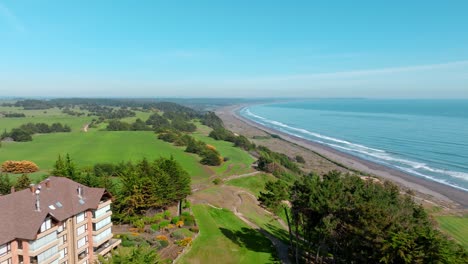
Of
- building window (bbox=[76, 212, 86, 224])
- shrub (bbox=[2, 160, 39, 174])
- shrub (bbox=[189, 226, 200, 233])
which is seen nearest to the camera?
building window (bbox=[76, 212, 86, 224])

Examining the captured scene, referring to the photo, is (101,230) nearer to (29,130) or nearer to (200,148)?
(200,148)

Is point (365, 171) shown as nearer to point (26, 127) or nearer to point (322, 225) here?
point (322, 225)

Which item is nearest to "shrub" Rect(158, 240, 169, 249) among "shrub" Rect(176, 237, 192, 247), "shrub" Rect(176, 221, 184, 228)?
"shrub" Rect(176, 237, 192, 247)

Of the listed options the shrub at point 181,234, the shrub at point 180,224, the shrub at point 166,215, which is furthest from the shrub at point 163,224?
the shrub at point 166,215

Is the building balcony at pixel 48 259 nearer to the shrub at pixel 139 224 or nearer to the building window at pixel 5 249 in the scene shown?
the building window at pixel 5 249

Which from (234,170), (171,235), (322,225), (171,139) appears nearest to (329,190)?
(322,225)

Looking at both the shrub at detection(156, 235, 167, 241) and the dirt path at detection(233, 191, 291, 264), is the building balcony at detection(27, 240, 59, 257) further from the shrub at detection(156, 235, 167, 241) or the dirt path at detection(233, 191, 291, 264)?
the dirt path at detection(233, 191, 291, 264)

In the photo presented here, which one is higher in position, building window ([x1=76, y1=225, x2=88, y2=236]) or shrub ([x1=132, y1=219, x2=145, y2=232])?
building window ([x1=76, y1=225, x2=88, y2=236])
